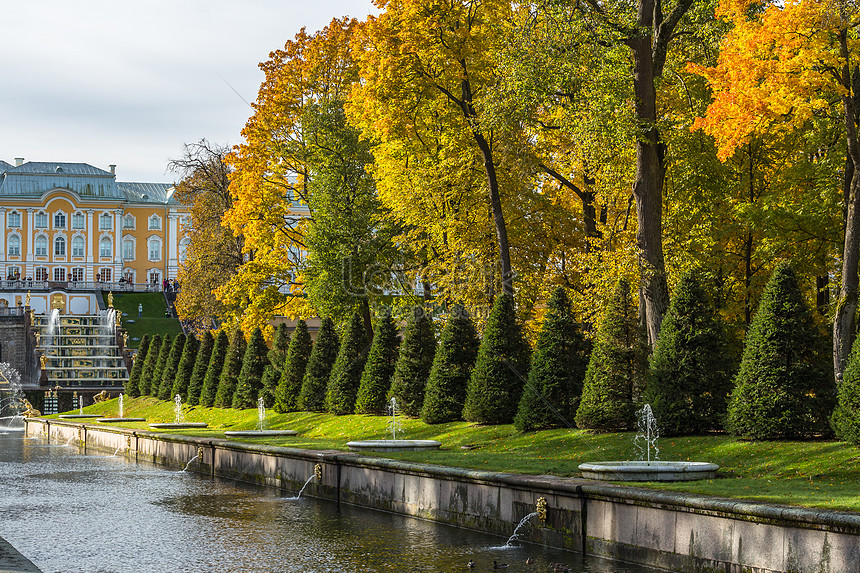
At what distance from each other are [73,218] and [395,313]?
73.3m

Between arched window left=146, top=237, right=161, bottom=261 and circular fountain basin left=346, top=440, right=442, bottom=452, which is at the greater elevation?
arched window left=146, top=237, right=161, bottom=261

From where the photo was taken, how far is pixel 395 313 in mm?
26797

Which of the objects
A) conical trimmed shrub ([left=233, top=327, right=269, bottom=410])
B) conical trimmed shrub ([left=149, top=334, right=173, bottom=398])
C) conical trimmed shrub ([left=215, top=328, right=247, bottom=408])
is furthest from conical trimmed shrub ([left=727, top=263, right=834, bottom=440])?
conical trimmed shrub ([left=149, top=334, right=173, bottom=398])

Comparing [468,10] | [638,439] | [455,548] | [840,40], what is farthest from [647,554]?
[468,10]

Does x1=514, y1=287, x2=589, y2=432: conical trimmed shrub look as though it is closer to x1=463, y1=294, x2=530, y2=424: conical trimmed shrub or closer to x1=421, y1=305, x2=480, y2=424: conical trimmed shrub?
x1=463, y1=294, x2=530, y2=424: conical trimmed shrub

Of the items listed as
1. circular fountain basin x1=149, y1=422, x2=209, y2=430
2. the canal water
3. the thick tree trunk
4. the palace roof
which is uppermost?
the palace roof

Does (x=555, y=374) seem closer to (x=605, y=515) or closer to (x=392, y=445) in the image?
(x=392, y=445)

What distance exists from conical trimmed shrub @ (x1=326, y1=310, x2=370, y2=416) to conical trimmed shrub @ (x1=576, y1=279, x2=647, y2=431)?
9.38 metres

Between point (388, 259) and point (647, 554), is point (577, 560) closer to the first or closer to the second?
point (647, 554)

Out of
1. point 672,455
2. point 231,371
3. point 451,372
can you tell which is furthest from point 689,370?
point 231,371

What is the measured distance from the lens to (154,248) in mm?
96375

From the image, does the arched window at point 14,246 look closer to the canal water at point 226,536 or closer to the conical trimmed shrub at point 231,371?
the conical trimmed shrub at point 231,371

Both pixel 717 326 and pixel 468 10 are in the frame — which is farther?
pixel 468 10

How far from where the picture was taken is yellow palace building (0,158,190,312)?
295 feet
